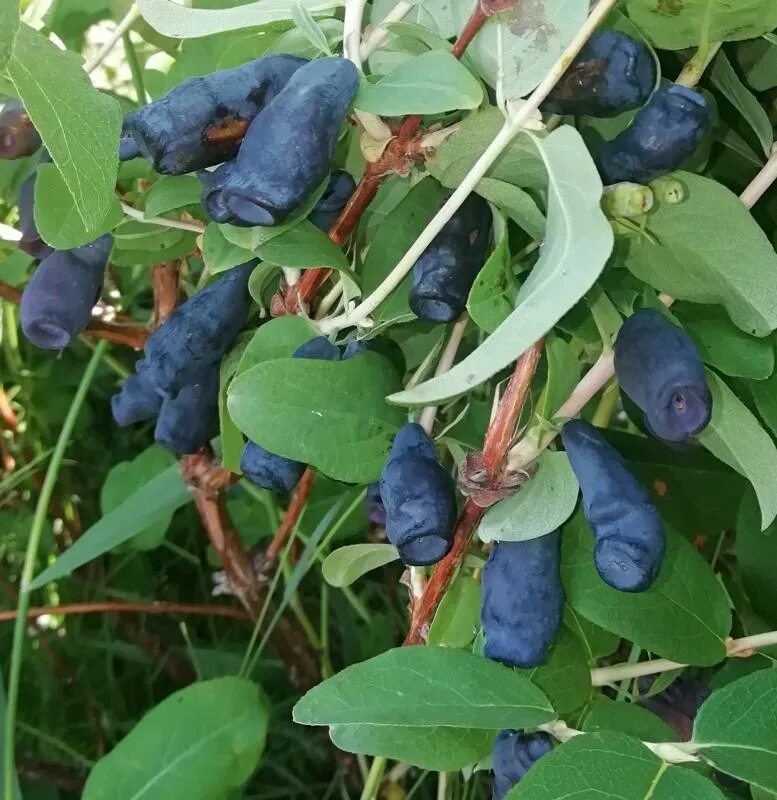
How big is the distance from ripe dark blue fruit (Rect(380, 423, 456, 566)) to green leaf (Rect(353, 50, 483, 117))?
0.41ft

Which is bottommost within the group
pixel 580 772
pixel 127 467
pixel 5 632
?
pixel 5 632

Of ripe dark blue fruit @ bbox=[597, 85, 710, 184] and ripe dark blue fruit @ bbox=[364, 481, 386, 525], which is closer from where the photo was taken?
ripe dark blue fruit @ bbox=[597, 85, 710, 184]

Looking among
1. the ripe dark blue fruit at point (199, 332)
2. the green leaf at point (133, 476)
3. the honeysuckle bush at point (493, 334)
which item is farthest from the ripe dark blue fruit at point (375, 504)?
the green leaf at point (133, 476)

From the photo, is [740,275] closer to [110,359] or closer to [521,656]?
[521,656]

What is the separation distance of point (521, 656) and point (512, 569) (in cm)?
3

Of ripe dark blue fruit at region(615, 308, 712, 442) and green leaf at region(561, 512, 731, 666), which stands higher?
ripe dark blue fruit at region(615, 308, 712, 442)

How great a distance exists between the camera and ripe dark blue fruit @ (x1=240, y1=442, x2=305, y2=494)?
410mm

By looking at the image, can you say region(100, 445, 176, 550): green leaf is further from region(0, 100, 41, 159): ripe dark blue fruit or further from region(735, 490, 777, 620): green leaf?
region(735, 490, 777, 620): green leaf

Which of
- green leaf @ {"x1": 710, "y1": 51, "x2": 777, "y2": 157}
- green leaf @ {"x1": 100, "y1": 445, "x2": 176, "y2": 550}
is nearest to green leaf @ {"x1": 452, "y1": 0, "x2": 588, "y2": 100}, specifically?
green leaf @ {"x1": 710, "y1": 51, "x2": 777, "y2": 157}

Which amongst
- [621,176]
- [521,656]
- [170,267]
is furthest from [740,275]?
[170,267]

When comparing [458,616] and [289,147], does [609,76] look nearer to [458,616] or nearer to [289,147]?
[289,147]

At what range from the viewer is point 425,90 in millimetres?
333

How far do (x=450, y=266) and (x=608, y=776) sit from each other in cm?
20

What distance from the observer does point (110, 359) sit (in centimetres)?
81
